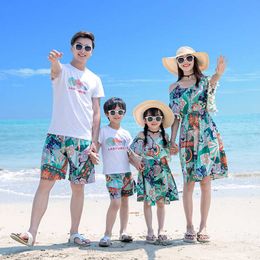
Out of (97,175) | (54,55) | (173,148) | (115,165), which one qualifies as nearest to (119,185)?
(115,165)

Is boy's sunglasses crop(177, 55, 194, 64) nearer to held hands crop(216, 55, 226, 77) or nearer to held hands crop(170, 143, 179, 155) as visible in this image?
held hands crop(216, 55, 226, 77)

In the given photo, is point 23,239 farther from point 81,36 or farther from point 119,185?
point 81,36

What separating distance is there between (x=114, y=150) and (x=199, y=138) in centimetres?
91

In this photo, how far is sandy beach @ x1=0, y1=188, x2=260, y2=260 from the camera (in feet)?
14.0

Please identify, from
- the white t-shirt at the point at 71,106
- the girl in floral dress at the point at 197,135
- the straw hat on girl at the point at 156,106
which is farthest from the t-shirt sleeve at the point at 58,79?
the girl in floral dress at the point at 197,135

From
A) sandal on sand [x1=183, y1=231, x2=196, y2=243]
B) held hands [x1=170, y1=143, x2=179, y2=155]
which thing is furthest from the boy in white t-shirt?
sandal on sand [x1=183, y1=231, x2=196, y2=243]

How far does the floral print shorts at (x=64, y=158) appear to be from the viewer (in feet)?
14.5

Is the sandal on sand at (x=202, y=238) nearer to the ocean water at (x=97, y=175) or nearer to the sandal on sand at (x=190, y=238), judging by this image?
the sandal on sand at (x=190, y=238)

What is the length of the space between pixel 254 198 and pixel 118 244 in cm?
395

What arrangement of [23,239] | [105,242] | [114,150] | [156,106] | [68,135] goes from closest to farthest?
1. [23,239]
2. [68,135]
3. [105,242]
4. [114,150]
5. [156,106]

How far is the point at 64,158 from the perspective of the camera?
447 centimetres

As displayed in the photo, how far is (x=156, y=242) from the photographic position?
4645mm

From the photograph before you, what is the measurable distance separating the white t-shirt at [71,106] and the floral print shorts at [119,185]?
49 centimetres

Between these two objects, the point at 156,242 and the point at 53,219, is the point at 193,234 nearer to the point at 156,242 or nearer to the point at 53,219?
the point at 156,242
